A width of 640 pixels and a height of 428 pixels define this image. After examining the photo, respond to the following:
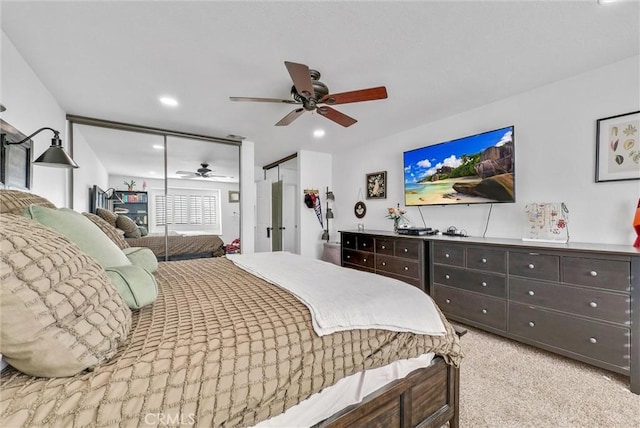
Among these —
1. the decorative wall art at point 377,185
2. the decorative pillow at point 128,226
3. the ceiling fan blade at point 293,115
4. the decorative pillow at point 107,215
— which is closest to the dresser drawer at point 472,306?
the decorative wall art at point 377,185

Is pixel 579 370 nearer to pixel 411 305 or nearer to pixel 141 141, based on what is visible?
pixel 411 305

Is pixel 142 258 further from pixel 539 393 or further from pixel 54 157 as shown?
pixel 539 393

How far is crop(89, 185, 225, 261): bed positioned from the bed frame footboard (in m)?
3.48

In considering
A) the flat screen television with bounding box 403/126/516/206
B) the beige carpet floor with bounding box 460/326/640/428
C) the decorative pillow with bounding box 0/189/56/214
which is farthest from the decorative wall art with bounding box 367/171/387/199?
the decorative pillow with bounding box 0/189/56/214

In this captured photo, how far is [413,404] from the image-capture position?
1.21 metres

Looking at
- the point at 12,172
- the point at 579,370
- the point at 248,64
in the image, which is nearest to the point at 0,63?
the point at 12,172

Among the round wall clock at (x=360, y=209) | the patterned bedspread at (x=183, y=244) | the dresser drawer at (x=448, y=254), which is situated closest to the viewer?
the dresser drawer at (x=448, y=254)

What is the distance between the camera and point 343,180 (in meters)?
4.89

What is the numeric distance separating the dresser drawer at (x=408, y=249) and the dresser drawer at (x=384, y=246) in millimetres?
90

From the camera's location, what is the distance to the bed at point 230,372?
2.06ft

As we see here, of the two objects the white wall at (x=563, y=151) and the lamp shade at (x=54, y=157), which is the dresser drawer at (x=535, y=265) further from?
the lamp shade at (x=54, y=157)

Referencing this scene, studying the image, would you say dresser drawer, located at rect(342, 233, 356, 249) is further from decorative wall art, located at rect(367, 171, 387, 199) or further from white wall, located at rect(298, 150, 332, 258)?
white wall, located at rect(298, 150, 332, 258)

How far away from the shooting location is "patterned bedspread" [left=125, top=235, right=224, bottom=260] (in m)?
3.61

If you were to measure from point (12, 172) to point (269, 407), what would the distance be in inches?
93.1
